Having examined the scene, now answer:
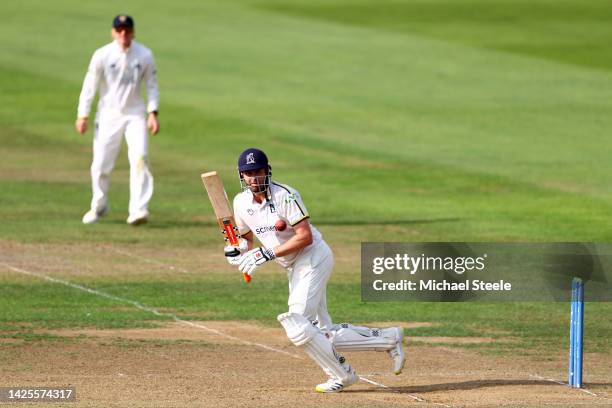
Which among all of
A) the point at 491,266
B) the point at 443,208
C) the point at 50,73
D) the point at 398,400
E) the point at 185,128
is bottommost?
the point at 398,400

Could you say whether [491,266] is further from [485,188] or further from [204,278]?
[485,188]

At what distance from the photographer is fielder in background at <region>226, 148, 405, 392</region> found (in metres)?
10.4

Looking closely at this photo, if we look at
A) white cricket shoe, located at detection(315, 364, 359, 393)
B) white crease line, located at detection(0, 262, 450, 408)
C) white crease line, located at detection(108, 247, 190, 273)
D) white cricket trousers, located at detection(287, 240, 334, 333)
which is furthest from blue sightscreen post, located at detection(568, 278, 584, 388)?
white crease line, located at detection(108, 247, 190, 273)

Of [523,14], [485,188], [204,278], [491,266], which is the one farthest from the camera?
[523,14]

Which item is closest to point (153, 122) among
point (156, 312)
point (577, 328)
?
point (156, 312)

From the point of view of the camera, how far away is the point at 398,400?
10.4m

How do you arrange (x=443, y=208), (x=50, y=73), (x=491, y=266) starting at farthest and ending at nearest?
1. (x=50, y=73)
2. (x=443, y=208)
3. (x=491, y=266)

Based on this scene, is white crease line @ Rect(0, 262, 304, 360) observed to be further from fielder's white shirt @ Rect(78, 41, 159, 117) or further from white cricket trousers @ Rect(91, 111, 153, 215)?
fielder's white shirt @ Rect(78, 41, 159, 117)

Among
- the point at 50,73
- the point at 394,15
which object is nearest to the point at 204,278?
the point at 50,73

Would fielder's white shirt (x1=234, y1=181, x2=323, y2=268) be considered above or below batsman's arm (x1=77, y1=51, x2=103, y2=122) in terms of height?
below

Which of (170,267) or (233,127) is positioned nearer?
(170,267)

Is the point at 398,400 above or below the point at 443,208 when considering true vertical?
below

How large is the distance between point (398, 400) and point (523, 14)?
33.9 m

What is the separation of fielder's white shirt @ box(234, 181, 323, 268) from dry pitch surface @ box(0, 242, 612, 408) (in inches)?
44.9
